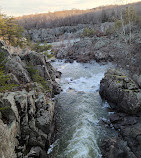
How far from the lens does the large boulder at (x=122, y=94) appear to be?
8.71m

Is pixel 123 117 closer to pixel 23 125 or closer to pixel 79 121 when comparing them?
pixel 79 121

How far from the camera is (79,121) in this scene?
30.0 feet

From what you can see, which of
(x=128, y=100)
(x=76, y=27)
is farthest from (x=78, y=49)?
→ (x=76, y=27)

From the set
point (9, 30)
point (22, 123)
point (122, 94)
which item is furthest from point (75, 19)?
point (22, 123)

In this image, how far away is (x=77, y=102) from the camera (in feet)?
38.5

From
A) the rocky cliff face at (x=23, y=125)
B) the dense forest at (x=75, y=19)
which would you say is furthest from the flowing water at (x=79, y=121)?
the dense forest at (x=75, y=19)

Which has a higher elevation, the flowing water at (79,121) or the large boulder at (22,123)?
the large boulder at (22,123)

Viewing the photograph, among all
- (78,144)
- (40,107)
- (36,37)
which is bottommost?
(78,144)

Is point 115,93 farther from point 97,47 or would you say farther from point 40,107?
point 97,47

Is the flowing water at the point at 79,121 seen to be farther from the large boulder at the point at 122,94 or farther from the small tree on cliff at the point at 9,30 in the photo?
the small tree on cliff at the point at 9,30

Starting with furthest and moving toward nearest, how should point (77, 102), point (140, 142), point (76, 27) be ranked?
point (76, 27) → point (77, 102) → point (140, 142)

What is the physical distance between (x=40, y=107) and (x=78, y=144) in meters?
3.25

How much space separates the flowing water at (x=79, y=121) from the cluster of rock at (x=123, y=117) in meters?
0.78

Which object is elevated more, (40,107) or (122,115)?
(40,107)
